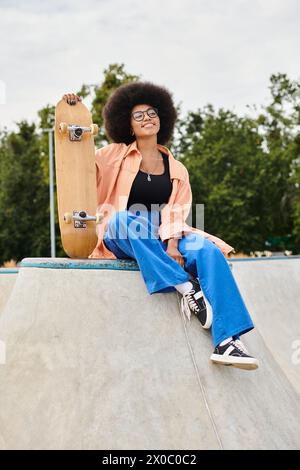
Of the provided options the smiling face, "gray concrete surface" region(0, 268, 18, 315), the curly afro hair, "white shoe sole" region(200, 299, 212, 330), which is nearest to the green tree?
"gray concrete surface" region(0, 268, 18, 315)

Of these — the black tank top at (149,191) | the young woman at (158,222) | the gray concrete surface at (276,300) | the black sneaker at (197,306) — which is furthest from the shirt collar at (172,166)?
the gray concrete surface at (276,300)

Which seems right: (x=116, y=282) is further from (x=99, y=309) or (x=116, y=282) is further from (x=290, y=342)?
(x=290, y=342)

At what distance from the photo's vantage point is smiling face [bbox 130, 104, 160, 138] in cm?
618

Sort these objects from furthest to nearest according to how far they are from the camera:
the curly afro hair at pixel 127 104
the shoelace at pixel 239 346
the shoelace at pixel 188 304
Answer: the curly afro hair at pixel 127 104, the shoelace at pixel 188 304, the shoelace at pixel 239 346

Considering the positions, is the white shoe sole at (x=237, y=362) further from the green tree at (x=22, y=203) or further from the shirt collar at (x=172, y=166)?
the green tree at (x=22, y=203)

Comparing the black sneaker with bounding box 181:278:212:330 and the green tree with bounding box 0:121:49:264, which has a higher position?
the black sneaker with bounding box 181:278:212:330

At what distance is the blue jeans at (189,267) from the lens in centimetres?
501

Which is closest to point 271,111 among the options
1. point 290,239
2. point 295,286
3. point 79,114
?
point 290,239

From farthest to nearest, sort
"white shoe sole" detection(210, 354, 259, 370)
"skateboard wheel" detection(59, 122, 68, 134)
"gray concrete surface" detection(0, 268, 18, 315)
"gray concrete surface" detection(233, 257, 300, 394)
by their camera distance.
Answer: "gray concrete surface" detection(233, 257, 300, 394) → "gray concrete surface" detection(0, 268, 18, 315) → "skateboard wheel" detection(59, 122, 68, 134) → "white shoe sole" detection(210, 354, 259, 370)

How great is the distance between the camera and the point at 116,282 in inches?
206

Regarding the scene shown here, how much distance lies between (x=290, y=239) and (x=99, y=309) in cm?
2513

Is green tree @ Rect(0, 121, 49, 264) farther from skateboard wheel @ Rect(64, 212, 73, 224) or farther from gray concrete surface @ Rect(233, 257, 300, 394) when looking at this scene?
skateboard wheel @ Rect(64, 212, 73, 224)

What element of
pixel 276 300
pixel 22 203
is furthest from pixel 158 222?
pixel 22 203

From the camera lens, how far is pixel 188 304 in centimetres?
520
